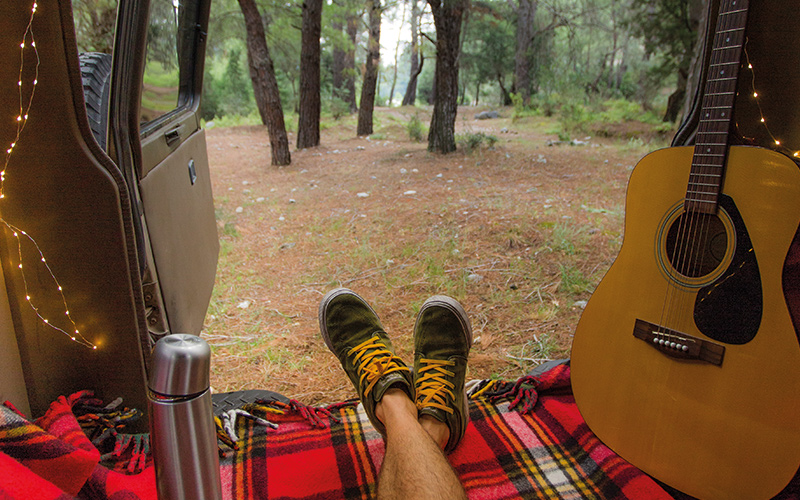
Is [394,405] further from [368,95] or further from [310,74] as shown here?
[368,95]

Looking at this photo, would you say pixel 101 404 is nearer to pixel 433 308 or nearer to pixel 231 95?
pixel 433 308

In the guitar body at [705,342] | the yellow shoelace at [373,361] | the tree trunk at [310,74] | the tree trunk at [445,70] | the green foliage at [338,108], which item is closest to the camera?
the guitar body at [705,342]

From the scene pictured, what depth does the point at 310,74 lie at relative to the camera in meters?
5.29

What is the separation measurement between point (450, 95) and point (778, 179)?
384cm

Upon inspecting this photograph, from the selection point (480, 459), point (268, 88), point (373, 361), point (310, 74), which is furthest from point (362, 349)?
point (310, 74)

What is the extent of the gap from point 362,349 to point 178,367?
2.90 ft

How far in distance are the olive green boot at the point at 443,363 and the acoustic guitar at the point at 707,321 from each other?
339mm

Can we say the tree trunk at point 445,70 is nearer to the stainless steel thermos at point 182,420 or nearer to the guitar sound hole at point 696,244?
the guitar sound hole at point 696,244

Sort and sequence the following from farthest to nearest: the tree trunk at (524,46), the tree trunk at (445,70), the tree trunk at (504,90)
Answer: the tree trunk at (504,90) → the tree trunk at (524,46) → the tree trunk at (445,70)

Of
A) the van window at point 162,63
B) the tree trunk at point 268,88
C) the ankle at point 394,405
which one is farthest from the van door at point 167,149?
the tree trunk at point 268,88

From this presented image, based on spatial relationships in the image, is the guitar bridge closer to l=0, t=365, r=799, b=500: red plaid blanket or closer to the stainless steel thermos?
l=0, t=365, r=799, b=500: red plaid blanket

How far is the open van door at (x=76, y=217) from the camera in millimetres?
788

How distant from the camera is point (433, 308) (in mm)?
1422

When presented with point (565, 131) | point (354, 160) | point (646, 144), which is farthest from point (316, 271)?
point (565, 131)
